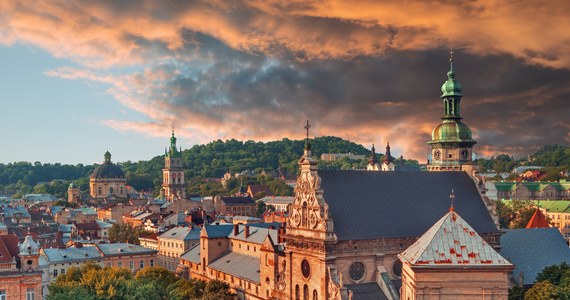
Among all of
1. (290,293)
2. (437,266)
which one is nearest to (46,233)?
(290,293)

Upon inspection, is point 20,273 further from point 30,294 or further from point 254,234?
point 254,234

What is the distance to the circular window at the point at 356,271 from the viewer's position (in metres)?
54.7

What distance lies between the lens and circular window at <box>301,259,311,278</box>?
56.7 m

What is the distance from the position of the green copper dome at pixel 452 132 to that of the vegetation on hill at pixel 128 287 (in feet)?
98.5

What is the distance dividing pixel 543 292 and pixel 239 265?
143ft

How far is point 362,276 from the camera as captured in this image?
55.1 m

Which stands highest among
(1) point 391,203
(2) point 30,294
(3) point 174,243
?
(1) point 391,203

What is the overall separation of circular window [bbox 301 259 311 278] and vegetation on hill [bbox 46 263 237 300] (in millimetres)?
14989

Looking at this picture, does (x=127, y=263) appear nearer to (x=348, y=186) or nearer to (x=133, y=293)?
(x=133, y=293)

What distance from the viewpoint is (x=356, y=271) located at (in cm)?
5491

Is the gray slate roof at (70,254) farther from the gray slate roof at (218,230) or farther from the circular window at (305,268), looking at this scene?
the circular window at (305,268)

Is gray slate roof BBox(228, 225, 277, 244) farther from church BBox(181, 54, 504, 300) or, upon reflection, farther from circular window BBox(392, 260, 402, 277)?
circular window BBox(392, 260, 402, 277)

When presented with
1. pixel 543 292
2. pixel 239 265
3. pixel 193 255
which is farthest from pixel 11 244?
pixel 543 292

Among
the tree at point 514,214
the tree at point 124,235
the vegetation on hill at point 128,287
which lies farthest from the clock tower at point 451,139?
the tree at point 124,235
